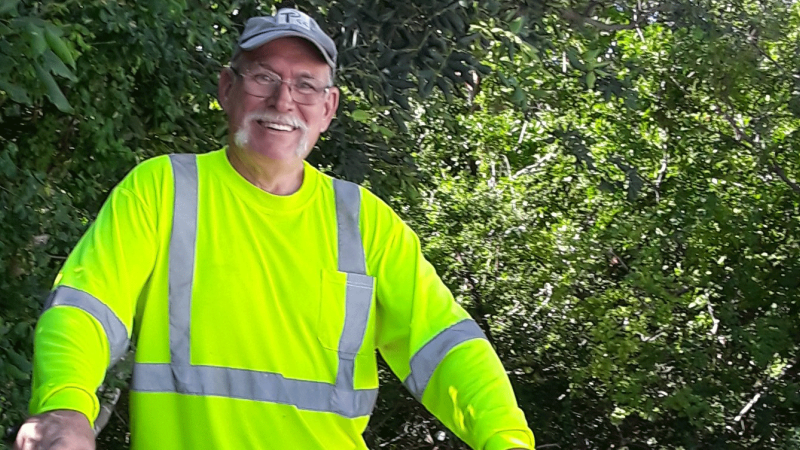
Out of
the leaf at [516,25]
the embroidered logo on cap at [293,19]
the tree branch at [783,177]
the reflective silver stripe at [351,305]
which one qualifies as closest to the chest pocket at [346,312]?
the reflective silver stripe at [351,305]

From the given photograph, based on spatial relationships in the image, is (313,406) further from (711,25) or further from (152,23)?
(711,25)

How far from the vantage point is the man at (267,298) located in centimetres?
186

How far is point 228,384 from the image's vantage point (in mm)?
1936

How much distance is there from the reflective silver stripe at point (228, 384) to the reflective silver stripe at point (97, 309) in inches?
4.5

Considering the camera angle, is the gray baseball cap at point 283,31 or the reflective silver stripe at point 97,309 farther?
→ the gray baseball cap at point 283,31

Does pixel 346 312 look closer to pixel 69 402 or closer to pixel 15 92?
pixel 69 402

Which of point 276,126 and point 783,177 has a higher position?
point 276,126

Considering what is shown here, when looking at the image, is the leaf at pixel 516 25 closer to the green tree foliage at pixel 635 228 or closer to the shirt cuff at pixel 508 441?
the green tree foliage at pixel 635 228

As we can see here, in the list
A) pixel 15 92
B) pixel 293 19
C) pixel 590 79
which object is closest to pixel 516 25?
pixel 590 79

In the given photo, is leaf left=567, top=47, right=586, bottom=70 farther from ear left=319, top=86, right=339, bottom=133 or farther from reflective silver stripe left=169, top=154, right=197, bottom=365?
reflective silver stripe left=169, top=154, right=197, bottom=365

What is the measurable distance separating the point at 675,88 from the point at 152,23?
6.43 meters

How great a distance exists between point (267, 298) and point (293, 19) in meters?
0.53

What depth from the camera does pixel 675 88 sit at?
10516 mm

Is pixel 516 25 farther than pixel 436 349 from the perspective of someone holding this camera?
Yes
